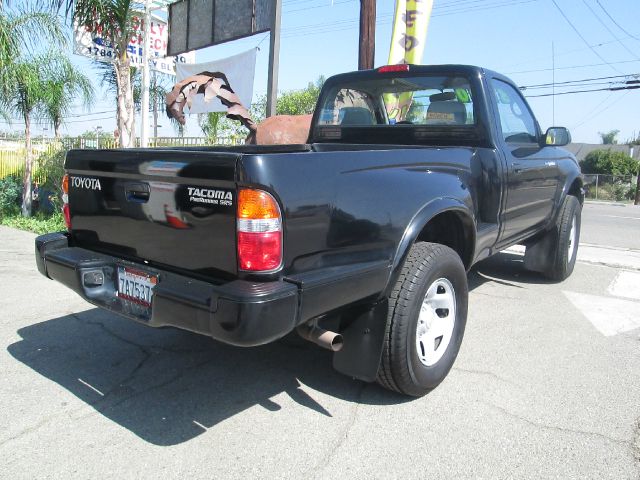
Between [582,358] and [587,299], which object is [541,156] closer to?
[587,299]

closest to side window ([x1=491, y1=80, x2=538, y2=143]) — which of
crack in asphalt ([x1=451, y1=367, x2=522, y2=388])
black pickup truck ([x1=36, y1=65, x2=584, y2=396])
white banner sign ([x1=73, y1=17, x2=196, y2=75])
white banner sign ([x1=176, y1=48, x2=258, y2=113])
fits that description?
black pickup truck ([x1=36, y1=65, x2=584, y2=396])

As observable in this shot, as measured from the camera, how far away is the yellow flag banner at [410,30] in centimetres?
857

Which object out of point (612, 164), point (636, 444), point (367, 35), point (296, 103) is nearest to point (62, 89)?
point (367, 35)

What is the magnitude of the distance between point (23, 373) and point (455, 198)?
2.86 metres

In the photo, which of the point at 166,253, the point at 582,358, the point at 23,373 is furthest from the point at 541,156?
the point at 23,373

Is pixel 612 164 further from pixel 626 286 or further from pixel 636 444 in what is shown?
pixel 636 444

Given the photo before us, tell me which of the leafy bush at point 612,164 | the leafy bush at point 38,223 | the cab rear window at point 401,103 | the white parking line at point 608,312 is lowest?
the leafy bush at point 38,223

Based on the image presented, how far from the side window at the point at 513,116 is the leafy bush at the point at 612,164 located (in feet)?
121

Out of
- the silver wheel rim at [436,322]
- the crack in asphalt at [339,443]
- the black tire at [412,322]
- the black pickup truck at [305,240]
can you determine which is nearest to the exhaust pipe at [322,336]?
the black pickup truck at [305,240]

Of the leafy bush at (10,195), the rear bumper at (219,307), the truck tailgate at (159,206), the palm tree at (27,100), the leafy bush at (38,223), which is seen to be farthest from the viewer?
the leafy bush at (10,195)

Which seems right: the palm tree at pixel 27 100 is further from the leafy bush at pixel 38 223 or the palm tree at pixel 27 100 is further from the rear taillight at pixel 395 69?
the rear taillight at pixel 395 69

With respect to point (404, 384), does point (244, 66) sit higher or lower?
higher

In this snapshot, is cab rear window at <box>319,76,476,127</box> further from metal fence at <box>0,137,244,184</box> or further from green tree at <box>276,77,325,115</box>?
green tree at <box>276,77,325,115</box>

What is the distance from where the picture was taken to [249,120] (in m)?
8.08
